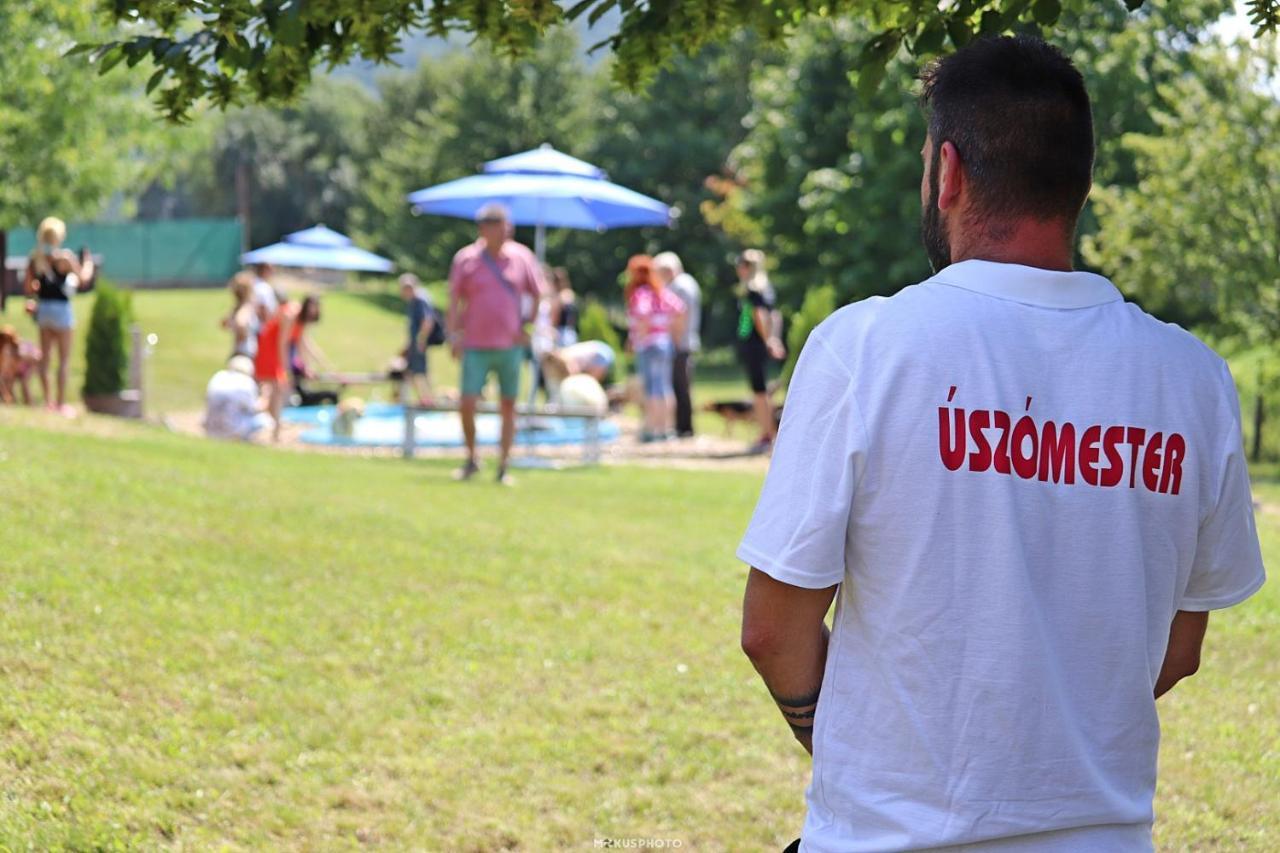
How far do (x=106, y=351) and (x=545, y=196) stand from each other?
6.23 m

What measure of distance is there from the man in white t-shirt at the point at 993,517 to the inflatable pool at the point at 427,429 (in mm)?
13258

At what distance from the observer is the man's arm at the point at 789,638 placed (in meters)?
1.93

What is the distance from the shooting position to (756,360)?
15641 mm

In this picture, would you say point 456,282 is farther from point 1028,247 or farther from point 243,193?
point 243,193

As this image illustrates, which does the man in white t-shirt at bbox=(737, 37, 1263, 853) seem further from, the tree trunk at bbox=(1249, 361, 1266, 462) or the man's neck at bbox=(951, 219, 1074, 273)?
the tree trunk at bbox=(1249, 361, 1266, 462)

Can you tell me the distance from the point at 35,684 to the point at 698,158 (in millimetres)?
40618

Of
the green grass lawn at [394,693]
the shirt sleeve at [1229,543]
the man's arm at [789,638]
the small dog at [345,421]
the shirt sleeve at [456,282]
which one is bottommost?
the green grass lawn at [394,693]

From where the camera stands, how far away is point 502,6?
10.7ft

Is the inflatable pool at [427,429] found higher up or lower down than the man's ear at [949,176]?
lower down

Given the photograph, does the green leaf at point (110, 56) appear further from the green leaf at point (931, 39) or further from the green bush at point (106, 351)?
the green bush at point (106, 351)

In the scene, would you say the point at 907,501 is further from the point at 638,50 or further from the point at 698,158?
the point at 698,158

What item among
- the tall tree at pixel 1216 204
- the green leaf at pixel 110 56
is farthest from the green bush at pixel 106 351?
the green leaf at pixel 110 56

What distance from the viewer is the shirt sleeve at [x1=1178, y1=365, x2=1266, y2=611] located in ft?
6.57

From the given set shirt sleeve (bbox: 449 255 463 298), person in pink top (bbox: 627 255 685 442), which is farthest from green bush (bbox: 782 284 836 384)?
shirt sleeve (bbox: 449 255 463 298)
